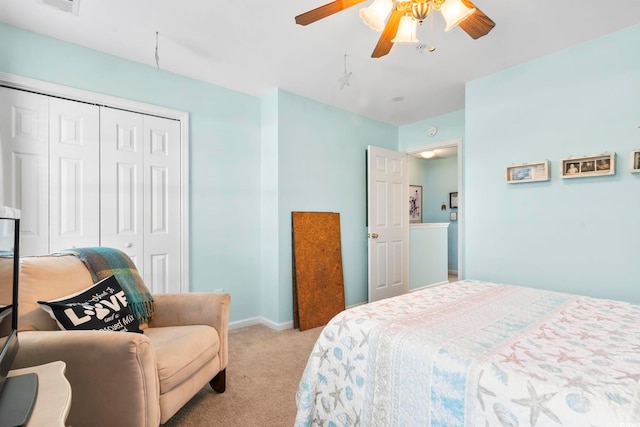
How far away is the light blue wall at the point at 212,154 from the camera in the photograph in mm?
2541

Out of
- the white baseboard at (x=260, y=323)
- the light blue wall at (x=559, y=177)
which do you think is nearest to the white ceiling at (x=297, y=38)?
the light blue wall at (x=559, y=177)

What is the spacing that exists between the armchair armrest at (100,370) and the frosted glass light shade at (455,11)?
7.10 ft

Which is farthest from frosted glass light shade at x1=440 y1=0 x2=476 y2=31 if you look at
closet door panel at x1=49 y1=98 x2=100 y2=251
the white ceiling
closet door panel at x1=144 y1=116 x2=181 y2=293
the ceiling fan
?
closet door panel at x1=49 y1=98 x2=100 y2=251

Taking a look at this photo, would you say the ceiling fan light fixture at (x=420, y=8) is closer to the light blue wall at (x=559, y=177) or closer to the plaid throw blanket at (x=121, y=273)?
the light blue wall at (x=559, y=177)

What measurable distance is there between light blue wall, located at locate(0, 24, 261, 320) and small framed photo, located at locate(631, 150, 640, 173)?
318cm

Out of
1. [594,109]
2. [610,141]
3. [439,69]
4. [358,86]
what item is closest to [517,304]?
[610,141]

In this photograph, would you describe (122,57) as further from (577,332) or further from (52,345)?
(577,332)

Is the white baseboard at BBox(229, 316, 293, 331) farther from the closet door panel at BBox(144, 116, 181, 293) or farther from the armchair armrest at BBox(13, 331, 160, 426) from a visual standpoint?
the armchair armrest at BBox(13, 331, 160, 426)

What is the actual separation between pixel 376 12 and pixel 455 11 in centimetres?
40

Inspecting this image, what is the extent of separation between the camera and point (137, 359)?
1337mm

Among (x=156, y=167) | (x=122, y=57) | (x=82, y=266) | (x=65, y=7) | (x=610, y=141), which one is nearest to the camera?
(x=82, y=266)

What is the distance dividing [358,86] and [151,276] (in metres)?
2.72

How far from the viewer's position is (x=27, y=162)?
2.29 m

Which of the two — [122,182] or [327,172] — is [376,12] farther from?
[122,182]
